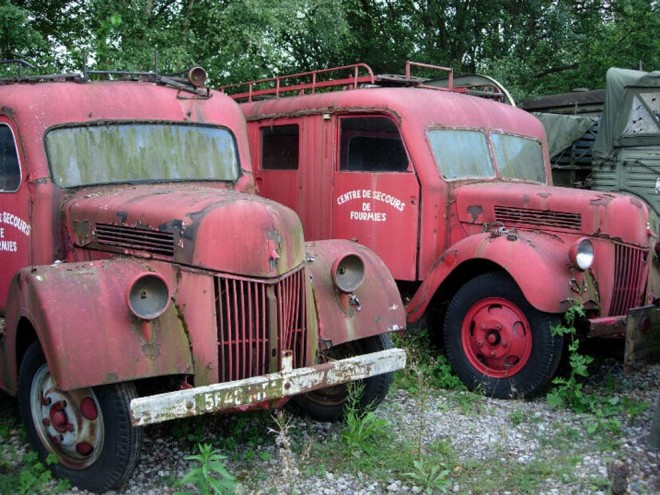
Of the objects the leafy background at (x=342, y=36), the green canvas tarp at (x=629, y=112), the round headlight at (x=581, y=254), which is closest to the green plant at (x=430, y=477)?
the round headlight at (x=581, y=254)

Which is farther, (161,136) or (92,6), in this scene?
(92,6)

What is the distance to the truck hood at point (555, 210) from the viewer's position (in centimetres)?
577

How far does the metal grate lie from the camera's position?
19.1ft

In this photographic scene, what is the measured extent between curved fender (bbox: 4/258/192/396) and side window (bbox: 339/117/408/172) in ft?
10.2

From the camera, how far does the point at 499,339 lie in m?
5.80

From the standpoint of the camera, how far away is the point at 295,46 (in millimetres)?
17172

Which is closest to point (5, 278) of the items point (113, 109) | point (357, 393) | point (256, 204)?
point (113, 109)

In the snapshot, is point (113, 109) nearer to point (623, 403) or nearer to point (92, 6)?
point (623, 403)

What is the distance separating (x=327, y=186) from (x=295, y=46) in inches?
433

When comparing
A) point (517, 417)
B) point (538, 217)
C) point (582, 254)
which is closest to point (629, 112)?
point (538, 217)

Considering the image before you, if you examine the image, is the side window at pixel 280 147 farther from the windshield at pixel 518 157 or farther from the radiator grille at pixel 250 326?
the radiator grille at pixel 250 326

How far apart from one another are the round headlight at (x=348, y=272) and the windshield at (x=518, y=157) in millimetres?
2720

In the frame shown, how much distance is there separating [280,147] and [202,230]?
3.81 meters

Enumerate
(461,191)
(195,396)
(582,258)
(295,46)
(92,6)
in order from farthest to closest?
1. (295,46)
2. (92,6)
3. (461,191)
4. (582,258)
5. (195,396)
